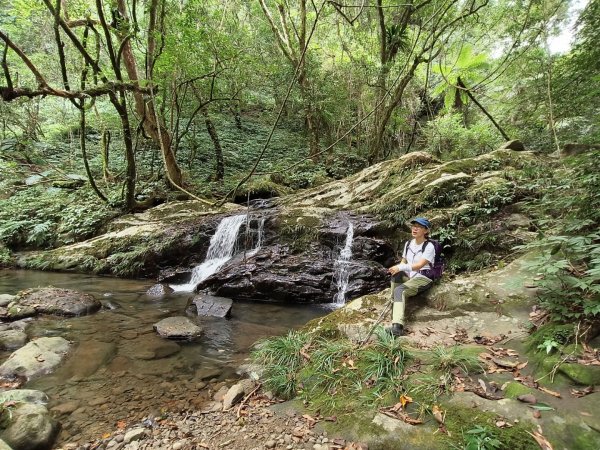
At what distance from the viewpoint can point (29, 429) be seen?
312cm

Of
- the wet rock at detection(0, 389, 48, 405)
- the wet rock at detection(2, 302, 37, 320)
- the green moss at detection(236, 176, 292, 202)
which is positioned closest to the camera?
the wet rock at detection(0, 389, 48, 405)

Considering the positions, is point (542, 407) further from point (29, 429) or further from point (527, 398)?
point (29, 429)

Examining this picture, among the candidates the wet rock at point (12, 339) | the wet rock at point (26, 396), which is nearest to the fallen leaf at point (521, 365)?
the wet rock at point (26, 396)

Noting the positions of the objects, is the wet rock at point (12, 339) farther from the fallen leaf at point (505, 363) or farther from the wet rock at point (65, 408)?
the fallen leaf at point (505, 363)

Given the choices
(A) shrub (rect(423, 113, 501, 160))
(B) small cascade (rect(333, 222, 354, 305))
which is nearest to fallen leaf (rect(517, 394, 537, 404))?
(B) small cascade (rect(333, 222, 354, 305))

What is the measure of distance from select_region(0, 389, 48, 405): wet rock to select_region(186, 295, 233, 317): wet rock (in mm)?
3161

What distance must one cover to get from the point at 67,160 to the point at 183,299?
13.2m

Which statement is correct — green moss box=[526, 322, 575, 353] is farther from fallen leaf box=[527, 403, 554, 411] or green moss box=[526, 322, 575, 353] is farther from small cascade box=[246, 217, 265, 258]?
small cascade box=[246, 217, 265, 258]

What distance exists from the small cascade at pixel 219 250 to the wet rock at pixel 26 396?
5.17 m

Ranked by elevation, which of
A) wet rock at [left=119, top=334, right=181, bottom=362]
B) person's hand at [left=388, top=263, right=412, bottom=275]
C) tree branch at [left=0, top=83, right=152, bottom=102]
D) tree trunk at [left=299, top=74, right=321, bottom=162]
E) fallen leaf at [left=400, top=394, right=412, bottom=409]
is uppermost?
tree trunk at [left=299, top=74, right=321, bottom=162]

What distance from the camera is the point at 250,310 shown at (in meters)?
7.29

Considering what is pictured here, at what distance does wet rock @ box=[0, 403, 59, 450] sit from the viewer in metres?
3.04

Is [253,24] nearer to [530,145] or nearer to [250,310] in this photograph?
[530,145]

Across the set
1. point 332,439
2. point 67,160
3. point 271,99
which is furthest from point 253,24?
point 332,439
